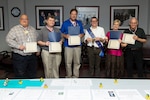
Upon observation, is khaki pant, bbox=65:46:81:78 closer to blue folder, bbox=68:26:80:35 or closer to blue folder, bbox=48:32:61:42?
blue folder, bbox=68:26:80:35

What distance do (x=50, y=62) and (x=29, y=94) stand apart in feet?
5.72

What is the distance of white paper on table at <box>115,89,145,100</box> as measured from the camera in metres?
1.53

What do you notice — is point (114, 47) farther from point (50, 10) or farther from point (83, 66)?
point (50, 10)

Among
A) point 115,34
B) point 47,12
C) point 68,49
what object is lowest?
point 68,49

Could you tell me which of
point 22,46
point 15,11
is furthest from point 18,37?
point 15,11

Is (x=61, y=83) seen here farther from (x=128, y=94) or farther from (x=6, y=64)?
(x=6, y=64)

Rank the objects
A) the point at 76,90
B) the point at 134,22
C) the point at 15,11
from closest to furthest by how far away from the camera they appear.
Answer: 1. the point at 76,90
2. the point at 134,22
3. the point at 15,11

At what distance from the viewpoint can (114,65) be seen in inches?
143

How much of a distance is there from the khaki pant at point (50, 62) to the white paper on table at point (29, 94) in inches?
63.3

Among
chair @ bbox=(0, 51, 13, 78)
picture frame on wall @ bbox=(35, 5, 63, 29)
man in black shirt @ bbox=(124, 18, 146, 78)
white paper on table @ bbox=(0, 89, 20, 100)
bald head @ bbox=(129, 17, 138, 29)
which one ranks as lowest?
chair @ bbox=(0, 51, 13, 78)

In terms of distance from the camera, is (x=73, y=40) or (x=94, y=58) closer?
(x=73, y=40)

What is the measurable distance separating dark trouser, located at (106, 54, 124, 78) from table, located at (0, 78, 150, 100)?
1610mm

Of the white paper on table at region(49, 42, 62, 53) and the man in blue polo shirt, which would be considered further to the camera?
the man in blue polo shirt

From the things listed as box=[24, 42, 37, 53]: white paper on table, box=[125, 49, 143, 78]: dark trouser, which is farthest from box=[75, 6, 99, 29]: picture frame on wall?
box=[24, 42, 37, 53]: white paper on table
